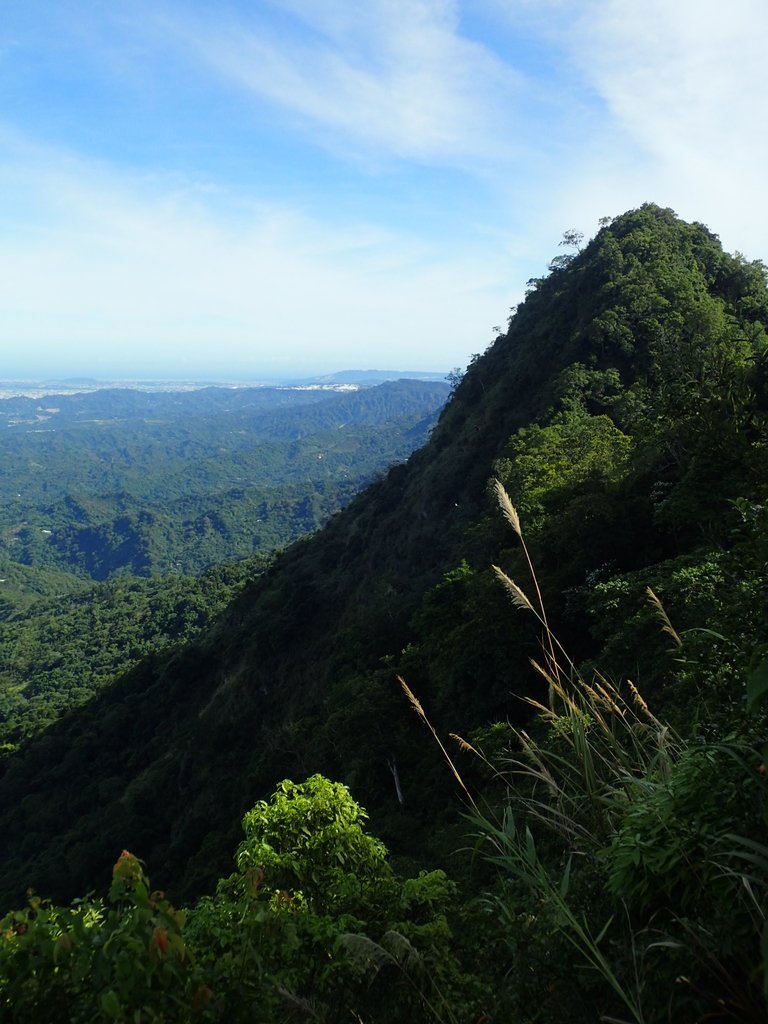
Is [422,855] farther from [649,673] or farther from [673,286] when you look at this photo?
[673,286]

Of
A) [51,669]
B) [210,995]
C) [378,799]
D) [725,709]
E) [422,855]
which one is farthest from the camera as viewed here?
[51,669]

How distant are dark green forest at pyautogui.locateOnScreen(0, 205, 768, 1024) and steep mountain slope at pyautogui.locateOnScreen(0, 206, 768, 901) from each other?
0.14 meters

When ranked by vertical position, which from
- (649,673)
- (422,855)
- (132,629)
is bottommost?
(132,629)

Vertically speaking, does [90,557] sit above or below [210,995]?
below

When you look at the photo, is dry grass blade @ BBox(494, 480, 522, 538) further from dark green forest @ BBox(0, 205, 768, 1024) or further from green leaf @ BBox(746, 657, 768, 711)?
green leaf @ BBox(746, 657, 768, 711)

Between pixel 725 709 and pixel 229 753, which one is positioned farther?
pixel 229 753

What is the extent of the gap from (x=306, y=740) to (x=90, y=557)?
165175 millimetres

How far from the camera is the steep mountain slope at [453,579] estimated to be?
41.4 ft

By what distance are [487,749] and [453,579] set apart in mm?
Answer: 9585

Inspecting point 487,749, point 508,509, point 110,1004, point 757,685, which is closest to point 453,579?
point 487,749

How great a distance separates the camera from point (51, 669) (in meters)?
75.2

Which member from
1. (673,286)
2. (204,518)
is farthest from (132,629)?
(204,518)

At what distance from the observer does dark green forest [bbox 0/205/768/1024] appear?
2.35 m

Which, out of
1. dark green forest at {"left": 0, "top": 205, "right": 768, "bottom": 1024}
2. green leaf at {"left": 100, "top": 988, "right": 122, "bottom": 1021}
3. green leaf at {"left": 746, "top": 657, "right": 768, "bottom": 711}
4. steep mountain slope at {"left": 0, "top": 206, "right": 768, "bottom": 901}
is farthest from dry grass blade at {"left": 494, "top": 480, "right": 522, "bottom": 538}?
green leaf at {"left": 100, "top": 988, "right": 122, "bottom": 1021}
